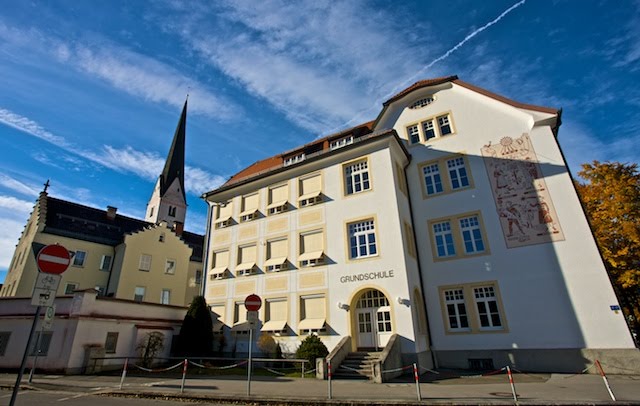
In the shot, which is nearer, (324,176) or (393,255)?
(393,255)

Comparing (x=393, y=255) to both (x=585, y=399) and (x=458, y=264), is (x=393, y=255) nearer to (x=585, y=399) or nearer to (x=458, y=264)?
(x=458, y=264)

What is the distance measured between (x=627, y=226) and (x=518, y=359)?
40.8ft

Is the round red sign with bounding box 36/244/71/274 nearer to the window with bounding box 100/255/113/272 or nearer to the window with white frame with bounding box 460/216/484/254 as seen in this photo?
the window with white frame with bounding box 460/216/484/254

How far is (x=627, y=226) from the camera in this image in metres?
20.4

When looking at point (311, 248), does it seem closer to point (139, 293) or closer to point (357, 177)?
point (357, 177)

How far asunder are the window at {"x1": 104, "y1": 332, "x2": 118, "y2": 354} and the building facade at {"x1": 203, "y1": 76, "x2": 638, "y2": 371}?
5.91 meters

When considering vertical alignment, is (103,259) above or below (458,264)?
above

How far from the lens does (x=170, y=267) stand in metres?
33.8

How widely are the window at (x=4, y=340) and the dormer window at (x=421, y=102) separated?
26.2 m

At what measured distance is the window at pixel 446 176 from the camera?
1923cm

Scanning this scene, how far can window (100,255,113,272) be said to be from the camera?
30.7m

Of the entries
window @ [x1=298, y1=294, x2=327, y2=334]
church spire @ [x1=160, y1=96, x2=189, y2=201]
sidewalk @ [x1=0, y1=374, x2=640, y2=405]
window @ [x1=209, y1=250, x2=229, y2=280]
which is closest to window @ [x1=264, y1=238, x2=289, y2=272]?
window @ [x1=298, y1=294, x2=327, y2=334]

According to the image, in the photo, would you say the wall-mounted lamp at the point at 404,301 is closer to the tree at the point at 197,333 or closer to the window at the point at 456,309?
the window at the point at 456,309

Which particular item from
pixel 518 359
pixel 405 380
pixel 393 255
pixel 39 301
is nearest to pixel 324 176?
pixel 393 255
